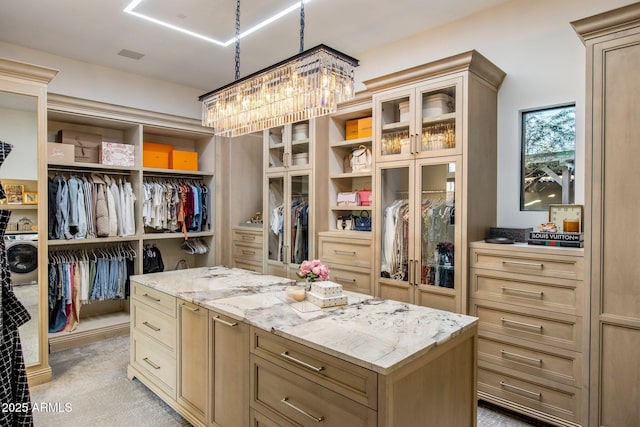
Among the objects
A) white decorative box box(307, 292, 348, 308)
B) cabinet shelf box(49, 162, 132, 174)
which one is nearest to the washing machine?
cabinet shelf box(49, 162, 132, 174)

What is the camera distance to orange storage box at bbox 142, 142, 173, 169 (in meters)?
4.41

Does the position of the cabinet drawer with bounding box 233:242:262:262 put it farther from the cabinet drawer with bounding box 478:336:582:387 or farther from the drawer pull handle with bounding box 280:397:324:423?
the drawer pull handle with bounding box 280:397:324:423

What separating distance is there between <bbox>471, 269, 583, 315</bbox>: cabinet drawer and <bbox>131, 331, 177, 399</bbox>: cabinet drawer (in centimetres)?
215

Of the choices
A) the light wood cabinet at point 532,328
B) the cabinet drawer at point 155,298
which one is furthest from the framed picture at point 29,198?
the light wood cabinet at point 532,328

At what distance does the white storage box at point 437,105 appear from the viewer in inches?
113

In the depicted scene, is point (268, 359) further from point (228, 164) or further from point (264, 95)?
point (228, 164)

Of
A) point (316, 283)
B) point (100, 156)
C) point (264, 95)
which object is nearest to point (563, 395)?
point (316, 283)

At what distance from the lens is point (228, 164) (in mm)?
4988

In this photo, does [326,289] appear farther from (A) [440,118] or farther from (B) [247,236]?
(B) [247,236]

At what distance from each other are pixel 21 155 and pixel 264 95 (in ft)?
6.50

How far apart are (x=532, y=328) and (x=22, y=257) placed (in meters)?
3.73

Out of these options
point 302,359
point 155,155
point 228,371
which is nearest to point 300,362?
point 302,359

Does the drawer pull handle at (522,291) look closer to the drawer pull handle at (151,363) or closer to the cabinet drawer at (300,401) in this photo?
the cabinet drawer at (300,401)

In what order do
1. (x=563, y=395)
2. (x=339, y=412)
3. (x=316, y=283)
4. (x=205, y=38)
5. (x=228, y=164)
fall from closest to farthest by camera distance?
1. (x=339, y=412)
2. (x=316, y=283)
3. (x=563, y=395)
4. (x=205, y=38)
5. (x=228, y=164)
